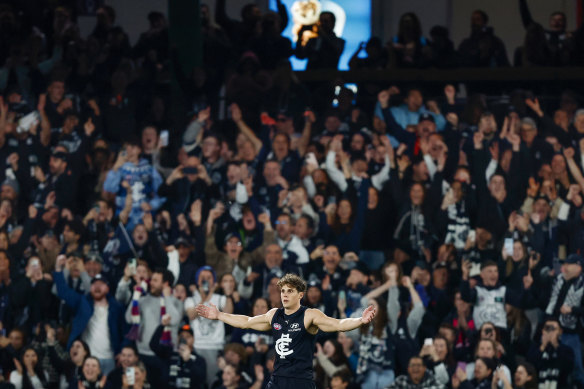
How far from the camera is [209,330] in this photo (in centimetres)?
1216

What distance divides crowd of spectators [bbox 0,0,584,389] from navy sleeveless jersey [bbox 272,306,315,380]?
2801 millimetres

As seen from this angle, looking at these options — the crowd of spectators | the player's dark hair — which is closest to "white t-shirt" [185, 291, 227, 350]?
the crowd of spectators

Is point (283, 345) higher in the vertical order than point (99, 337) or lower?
higher

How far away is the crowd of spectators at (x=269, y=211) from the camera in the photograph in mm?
11961

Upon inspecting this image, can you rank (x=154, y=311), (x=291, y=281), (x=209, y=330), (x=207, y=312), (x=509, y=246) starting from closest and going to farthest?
(x=291, y=281) < (x=207, y=312) < (x=209, y=330) < (x=154, y=311) < (x=509, y=246)

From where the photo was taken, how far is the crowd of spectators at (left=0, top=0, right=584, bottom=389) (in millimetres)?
11961

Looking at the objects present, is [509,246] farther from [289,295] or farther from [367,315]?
[367,315]

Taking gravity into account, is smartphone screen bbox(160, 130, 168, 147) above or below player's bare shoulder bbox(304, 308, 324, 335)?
above

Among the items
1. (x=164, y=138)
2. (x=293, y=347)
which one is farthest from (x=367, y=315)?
(x=164, y=138)

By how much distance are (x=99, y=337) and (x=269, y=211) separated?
238 cm

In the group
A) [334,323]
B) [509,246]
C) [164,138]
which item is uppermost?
[164,138]

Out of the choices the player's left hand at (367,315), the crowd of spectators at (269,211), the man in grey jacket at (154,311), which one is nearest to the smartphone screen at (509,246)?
the crowd of spectators at (269,211)

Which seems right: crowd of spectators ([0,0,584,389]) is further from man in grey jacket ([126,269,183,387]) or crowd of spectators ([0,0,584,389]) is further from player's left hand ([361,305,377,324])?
player's left hand ([361,305,377,324])

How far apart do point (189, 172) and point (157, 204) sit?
53cm
